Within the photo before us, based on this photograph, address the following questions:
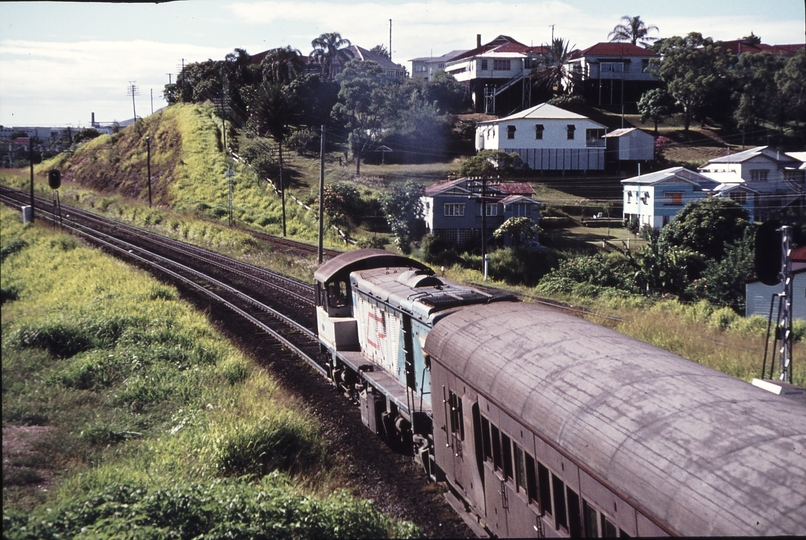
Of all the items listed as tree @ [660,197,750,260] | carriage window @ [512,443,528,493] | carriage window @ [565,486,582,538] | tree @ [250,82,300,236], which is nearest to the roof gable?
tree @ [660,197,750,260]

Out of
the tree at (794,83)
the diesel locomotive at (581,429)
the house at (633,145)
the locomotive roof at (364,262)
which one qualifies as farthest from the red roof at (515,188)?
the diesel locomotive at (581,429)

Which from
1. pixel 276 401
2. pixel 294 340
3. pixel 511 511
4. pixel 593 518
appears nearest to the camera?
pixel 593 518

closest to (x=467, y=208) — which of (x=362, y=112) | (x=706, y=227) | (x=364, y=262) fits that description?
(x=706, y=227)

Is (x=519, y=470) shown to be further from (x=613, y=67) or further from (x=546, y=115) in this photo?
(x=613, y=67)

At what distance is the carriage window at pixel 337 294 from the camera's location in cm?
1839

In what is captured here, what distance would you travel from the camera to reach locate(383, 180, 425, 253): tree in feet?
141

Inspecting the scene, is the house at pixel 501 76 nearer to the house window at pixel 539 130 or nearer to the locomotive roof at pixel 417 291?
the house window at pixel 539 130

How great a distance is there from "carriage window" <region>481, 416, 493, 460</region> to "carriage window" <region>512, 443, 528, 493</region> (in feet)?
2.86

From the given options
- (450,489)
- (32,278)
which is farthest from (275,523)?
(32,278)

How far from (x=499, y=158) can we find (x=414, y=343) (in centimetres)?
3912

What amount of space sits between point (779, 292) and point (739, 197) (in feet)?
24.5

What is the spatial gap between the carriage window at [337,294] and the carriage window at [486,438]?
371 inches

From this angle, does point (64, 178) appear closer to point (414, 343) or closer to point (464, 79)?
point (464, 79)

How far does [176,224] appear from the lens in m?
50.7
